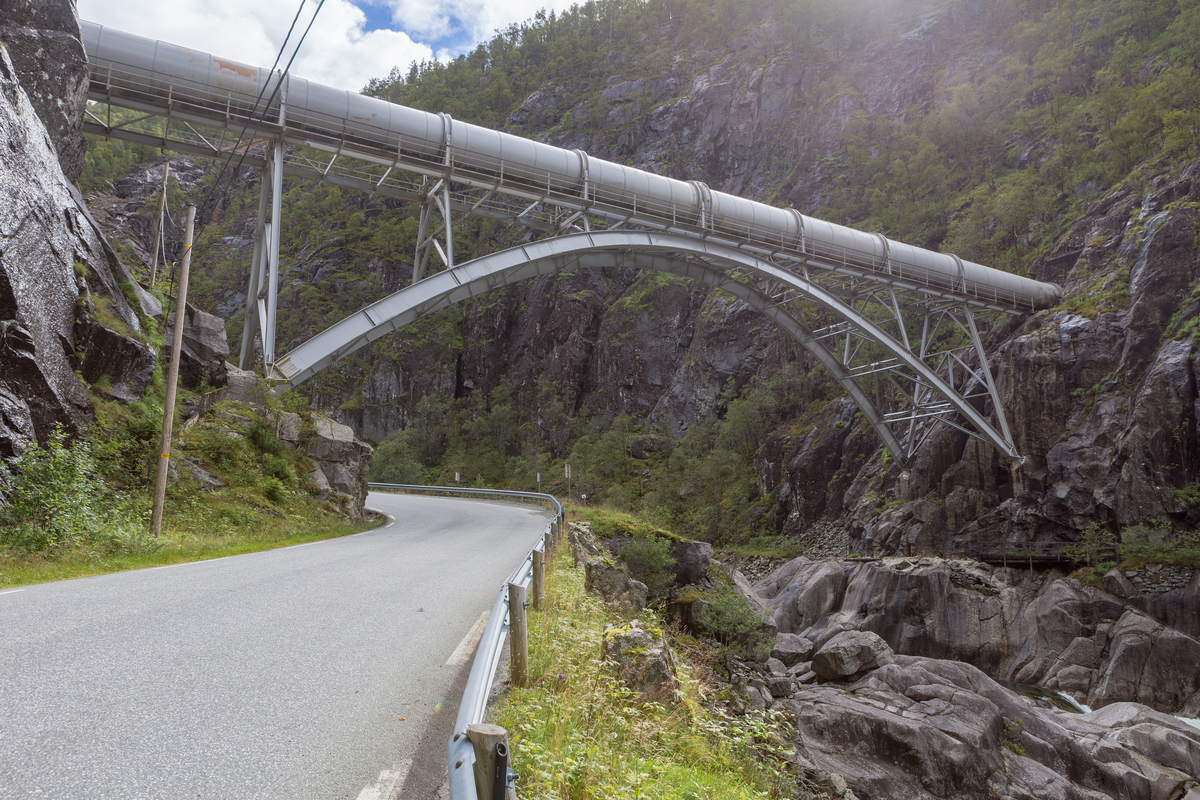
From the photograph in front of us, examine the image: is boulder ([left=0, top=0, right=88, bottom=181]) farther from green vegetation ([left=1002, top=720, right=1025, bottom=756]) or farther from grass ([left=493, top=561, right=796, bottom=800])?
green vegetation ([left=1002, top=720, right=1025, bottom=756])

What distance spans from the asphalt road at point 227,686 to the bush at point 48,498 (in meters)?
2.14

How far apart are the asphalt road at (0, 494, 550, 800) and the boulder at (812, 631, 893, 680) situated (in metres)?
13.0

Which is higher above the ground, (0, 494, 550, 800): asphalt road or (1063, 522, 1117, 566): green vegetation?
(0, 494, 550, 800): asphalt road

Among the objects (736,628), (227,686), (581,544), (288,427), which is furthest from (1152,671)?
(288,427)

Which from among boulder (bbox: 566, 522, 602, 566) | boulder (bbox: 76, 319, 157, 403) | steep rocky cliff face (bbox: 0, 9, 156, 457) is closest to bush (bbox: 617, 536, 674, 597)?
boulder (bbox: 566, 522, 602, 566)

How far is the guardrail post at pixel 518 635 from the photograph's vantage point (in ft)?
15.3

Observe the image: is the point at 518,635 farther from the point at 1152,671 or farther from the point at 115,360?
the point at 1152,671

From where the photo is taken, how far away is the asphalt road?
3.15 metres

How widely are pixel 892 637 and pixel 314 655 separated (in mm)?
24777

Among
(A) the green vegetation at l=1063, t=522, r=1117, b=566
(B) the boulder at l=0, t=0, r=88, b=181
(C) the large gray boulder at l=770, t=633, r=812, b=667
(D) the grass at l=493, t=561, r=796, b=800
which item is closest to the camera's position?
(D) the grass at l=493, t=561, r=796, b=800

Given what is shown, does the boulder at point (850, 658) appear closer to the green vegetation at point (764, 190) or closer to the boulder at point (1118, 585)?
the boulder at point (1118, 585)

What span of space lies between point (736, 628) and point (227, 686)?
13182 millimetres

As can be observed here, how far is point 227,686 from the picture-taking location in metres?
4.31

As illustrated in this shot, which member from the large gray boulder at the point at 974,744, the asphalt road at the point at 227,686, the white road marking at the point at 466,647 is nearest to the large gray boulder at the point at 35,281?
the asphalt road at the point at 227,686
